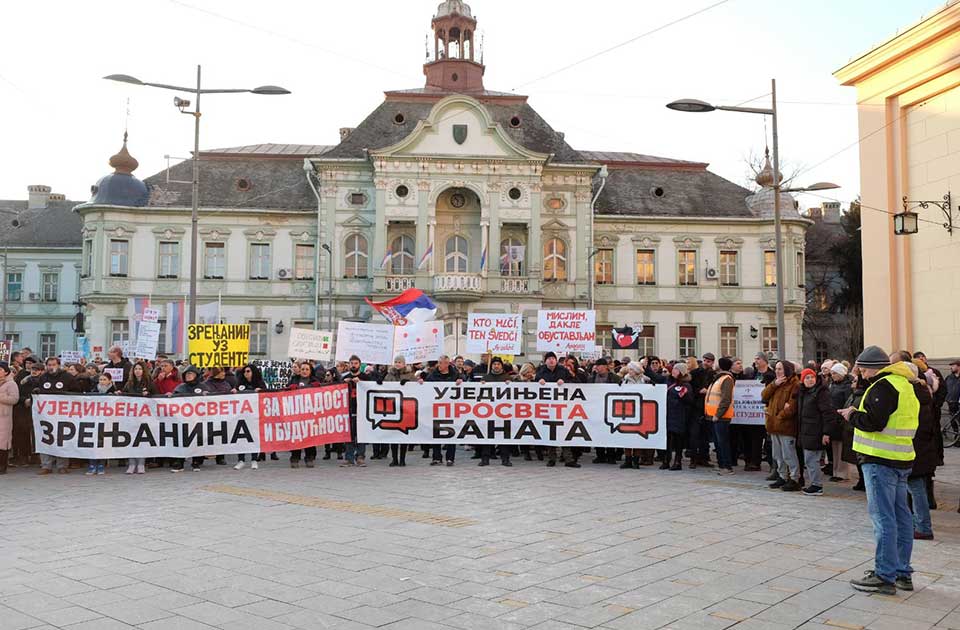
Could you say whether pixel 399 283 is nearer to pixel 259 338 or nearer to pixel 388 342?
pixel 259 338

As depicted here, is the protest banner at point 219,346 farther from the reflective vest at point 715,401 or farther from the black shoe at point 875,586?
the black shoe at point 875,586

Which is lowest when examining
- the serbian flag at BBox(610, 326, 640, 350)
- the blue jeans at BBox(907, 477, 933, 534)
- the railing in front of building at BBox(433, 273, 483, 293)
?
the blue jeans at BBox(907, 477, 933, 534)

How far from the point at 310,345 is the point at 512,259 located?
25.5 meters

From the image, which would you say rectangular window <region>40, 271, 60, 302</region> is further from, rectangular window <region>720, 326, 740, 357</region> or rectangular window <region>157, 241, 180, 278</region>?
rectangular window <region>720, 326, 740, 357</region>

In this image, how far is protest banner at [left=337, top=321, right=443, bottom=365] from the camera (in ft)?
60.6

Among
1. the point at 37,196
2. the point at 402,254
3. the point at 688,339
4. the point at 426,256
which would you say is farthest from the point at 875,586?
the point at 37,196

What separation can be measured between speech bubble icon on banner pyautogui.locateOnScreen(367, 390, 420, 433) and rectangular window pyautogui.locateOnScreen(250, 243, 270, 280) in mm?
30815

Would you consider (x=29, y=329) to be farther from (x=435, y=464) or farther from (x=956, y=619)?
(x=956, y=619)

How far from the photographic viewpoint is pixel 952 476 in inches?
549

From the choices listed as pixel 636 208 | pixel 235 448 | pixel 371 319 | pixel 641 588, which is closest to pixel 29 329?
pixel 371 319

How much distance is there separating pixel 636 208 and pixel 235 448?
118ft

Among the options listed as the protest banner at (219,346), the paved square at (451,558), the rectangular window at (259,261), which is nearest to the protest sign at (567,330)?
the protest banner at (219,346)

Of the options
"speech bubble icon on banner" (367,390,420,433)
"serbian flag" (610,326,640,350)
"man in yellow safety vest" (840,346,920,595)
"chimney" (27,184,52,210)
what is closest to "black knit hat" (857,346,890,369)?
"man in yellow safety vest" (840,346,920,595)

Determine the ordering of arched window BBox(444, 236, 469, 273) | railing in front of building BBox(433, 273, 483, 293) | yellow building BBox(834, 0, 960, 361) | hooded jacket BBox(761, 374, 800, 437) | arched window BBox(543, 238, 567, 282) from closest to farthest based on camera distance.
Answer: hooded jacket BBox(761, 374, 800, 437) → yellow building BBox(834, 0, 960, 361) → railing in front of building BBox(433, 273, 483, 293) → arched window BBox(444, 236, 469, 273) → arched window BBox(543, 238, 567, 282)
